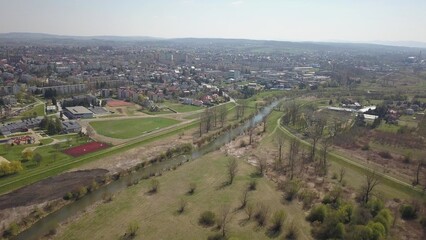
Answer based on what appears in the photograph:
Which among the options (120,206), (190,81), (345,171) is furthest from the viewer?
(190,81)

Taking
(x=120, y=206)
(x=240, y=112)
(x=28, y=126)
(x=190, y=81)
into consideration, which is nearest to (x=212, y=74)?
(x=190, y=81)

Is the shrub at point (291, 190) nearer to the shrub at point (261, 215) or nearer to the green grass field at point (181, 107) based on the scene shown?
the shrub at point (261, 215)

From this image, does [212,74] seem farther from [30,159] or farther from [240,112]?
[30,159]

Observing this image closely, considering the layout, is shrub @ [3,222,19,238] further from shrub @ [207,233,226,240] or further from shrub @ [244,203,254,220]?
shrub @ [244,203,254,220]

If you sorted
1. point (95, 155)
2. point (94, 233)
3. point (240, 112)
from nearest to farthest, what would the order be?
point (94, 233) < point (95, 155) < point (240, 112)

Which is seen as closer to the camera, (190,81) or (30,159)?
(30,159)
